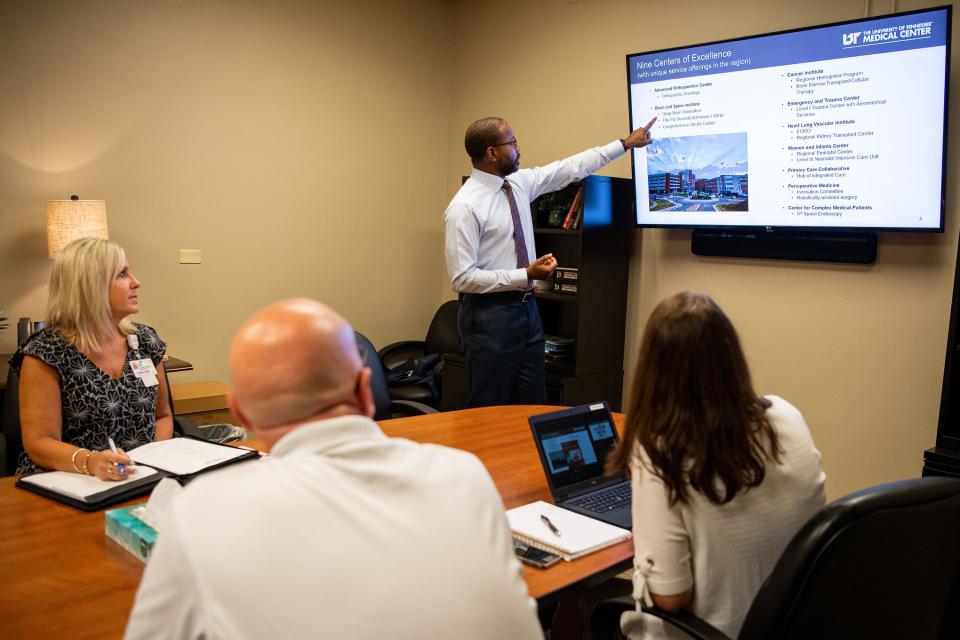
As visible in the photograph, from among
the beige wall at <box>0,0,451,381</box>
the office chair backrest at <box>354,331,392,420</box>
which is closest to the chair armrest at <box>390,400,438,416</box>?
the office chair backrest at <box>354,331,392,420</box>

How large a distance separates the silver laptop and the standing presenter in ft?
4.93

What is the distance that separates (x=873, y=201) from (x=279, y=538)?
3098 millimetres

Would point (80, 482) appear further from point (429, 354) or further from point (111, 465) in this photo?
point (429, 354)

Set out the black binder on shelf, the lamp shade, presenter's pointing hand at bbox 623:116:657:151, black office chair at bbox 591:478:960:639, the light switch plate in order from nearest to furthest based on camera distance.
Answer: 1. black office chair at bbox 591:478:960:639
2. the black binder on shelf
3. the lamp shade
4. presenter's pointing hand at bbox 623:116:657:151
5. the light switch plate

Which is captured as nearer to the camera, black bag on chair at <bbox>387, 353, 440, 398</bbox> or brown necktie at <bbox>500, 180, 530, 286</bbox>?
brown necktie at <bbox>500, 180, 530, 286</bbox>

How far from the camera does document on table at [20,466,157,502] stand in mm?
1874

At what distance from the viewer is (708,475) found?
144 cm

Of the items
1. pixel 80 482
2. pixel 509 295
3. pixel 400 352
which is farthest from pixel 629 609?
pixel 400 352

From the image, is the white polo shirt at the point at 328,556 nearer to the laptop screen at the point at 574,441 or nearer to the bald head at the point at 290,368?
the bald head at the point at 290,368

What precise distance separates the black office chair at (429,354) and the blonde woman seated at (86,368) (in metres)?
2.26

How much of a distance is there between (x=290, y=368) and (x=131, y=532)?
0.83 meters

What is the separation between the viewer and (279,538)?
0.92 meters

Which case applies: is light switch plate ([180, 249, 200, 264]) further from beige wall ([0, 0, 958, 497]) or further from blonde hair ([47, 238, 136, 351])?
blonde hair ([47, 238, 136, 351])

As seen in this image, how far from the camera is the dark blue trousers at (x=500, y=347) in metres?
3.69
